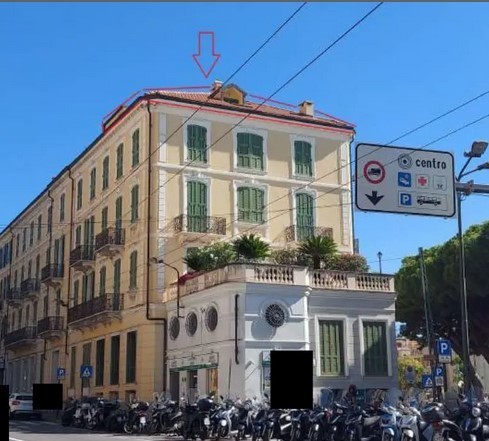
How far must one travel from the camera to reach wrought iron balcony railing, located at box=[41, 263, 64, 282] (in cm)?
4353

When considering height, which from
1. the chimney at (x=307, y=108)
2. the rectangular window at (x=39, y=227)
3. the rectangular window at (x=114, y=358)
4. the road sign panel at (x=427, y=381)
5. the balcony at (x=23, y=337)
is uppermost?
the chimney at (x=307, y=108)

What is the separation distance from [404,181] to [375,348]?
16130 mm

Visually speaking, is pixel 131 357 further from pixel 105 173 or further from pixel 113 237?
pixel 105 173

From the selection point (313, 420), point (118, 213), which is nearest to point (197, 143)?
point (118, 213)

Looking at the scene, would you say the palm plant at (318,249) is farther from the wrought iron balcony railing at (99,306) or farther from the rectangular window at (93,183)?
the rectangular window at (93,183)

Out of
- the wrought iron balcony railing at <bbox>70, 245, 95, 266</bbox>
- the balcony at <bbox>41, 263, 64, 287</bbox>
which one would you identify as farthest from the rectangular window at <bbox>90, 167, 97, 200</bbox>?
the balcony at <bbox>41, 263, 64, 287</bbox>

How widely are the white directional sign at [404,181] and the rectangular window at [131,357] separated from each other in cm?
2121

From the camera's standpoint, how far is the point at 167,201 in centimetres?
3231

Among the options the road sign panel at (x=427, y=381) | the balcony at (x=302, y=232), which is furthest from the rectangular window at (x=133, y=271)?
the road sign panel at (x=427, y=381)

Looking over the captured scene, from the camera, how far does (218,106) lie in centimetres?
3347

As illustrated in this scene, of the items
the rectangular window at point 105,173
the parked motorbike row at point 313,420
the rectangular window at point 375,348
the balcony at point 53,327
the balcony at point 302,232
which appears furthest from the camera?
the balcony at point 53,327

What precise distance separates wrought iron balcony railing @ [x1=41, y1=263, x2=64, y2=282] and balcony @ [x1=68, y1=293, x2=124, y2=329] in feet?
15.2

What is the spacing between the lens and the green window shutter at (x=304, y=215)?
35.0 m

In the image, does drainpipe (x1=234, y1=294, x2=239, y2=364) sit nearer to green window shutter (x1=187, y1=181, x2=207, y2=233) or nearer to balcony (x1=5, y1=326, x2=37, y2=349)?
green window shutter (x1=187, y1=181, x2=207, y2=233)
